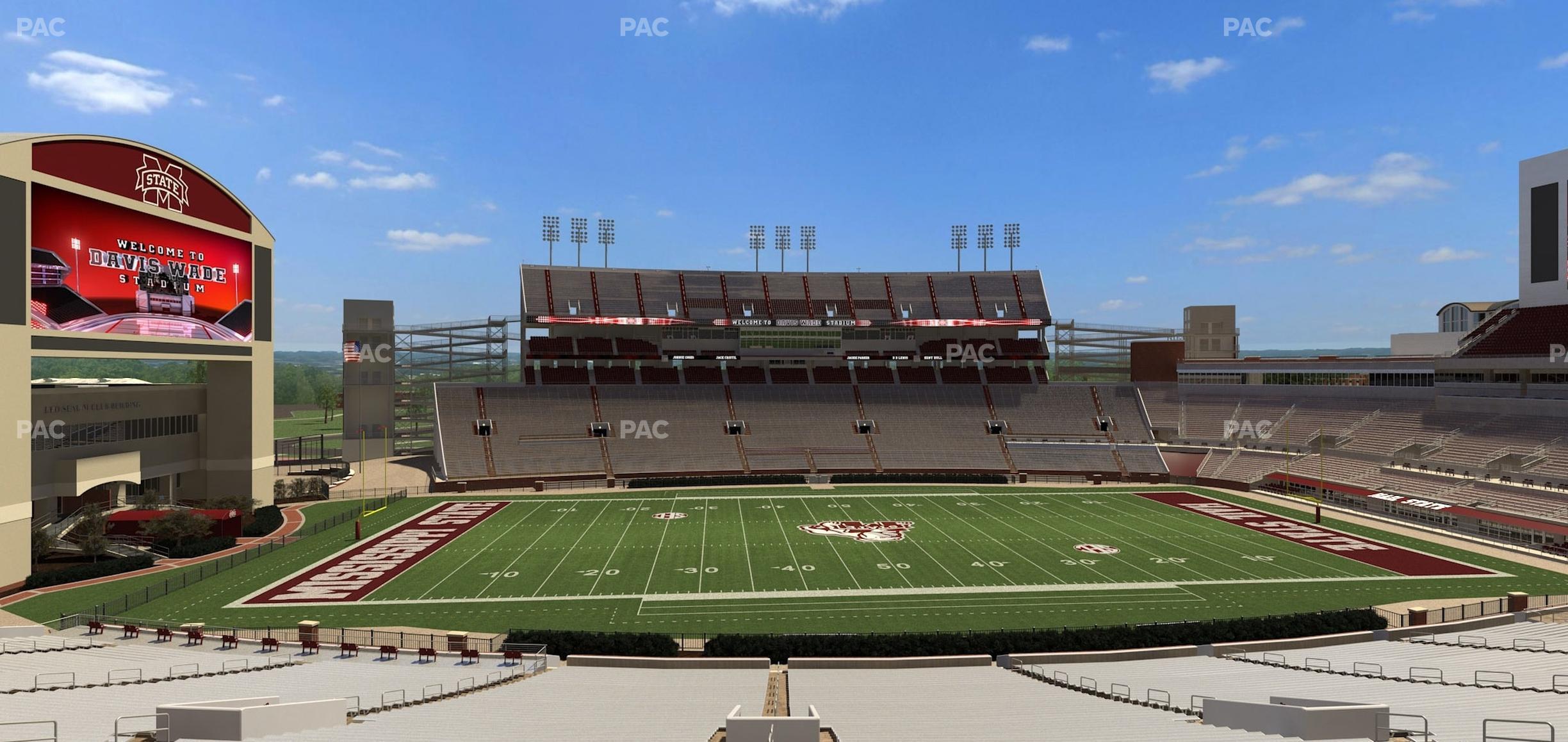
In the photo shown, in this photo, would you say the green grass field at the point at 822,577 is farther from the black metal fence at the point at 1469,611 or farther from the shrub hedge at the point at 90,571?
the shrub hedge at the point at 90,571

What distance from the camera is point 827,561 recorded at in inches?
1195

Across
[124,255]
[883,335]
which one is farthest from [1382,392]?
[124,255]

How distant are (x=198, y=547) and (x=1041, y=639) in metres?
32.3

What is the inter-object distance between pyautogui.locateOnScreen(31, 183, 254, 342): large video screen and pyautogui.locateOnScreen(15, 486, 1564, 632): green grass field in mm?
10187

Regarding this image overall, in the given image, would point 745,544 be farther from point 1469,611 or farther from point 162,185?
point 162,185

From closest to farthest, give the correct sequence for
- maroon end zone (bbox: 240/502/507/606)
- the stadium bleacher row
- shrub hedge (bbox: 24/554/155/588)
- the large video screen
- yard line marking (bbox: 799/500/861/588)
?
maroon end zone (bbox: 240/502/507/606) < shrub hedge (bbox: 24/554/155/588) < yard line marking (bbox: 799/500/861/588) < the large video screen < the stadium bleacher row

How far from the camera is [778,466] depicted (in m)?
53.2

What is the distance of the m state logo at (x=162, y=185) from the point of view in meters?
31.9

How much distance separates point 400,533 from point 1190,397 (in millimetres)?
56251

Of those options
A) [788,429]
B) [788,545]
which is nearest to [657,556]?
[788,545]

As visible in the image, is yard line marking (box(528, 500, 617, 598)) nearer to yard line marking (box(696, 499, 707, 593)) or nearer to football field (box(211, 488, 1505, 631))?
football field (box(211, 488, 1505, 631))
